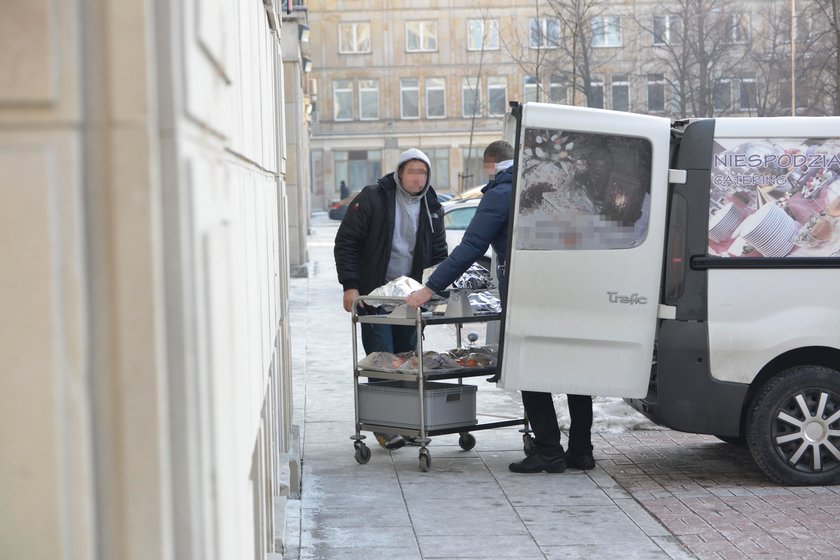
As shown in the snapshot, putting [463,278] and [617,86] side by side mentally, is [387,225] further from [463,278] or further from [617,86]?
[617,86]

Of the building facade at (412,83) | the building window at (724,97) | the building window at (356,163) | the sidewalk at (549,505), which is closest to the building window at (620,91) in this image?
the building facade at (412,83)

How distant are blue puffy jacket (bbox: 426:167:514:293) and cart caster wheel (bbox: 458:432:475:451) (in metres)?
1.26

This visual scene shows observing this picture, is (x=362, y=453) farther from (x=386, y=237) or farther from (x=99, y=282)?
(x=99, y=282)

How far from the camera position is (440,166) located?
75250mm

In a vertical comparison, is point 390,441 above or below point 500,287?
below

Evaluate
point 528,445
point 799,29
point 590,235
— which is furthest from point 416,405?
point 799,29

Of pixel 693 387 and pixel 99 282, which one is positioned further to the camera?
pixel 693 387

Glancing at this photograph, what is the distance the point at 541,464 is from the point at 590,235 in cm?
154

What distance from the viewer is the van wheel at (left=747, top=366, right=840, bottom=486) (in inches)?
283

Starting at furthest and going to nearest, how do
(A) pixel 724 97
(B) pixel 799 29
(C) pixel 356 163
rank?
1. (C) pixel 356 163
2. (A) pixel 724 97
3. (B) pixel 799 29

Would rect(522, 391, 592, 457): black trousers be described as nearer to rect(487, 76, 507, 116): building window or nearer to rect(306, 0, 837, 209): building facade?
rect(306, 0, 837, 209): building facade

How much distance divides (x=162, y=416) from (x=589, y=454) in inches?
262

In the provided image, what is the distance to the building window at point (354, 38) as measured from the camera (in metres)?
73.9

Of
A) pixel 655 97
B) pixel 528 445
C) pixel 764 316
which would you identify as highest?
pixel 655 97
